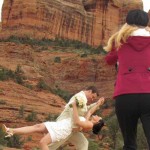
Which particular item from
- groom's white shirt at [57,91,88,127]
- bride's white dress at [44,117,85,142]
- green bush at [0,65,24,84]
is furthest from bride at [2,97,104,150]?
green bush at [0,65,24,84]

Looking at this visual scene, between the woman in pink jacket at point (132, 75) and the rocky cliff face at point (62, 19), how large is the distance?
231 ft

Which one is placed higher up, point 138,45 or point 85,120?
point 138,45

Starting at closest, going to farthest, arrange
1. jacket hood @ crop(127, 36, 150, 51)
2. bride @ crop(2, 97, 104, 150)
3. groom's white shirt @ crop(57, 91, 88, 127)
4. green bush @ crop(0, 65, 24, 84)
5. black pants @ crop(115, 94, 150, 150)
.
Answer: black pants @ crop(115, 94, 150, 150) → jacket hood @ crop(127, 36, 150, 51) → bride @ crop(2, 97, 104, 150) → groom's white shirt @ crop(57, 91, 88, 127) → green bush @ crop(0, 65, 24, 84)

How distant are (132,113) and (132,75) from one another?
0.39 metres

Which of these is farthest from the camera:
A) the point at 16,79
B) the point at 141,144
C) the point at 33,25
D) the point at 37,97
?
the point at 33,25

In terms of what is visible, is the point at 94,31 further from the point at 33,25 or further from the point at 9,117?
the point at 9,117

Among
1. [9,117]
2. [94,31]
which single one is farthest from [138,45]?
[94,31]

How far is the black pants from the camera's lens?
4.77m

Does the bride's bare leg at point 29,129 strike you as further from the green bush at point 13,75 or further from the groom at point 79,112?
the green bush at point 13,75

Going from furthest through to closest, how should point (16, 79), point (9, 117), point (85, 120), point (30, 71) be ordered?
point (30, 71)
point (16, 79)
point (9, 117)
point (85, 120)

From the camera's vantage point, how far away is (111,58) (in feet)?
17.4

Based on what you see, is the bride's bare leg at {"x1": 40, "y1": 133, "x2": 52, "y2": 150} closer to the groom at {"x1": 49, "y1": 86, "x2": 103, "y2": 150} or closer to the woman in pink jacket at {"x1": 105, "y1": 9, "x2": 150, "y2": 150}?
the groom at {"x1": 49, "y1": 86, "x2": 103, "y2": 150}

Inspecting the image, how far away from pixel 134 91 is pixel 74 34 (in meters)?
78.4

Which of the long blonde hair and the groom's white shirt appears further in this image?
the groom's white shirt
